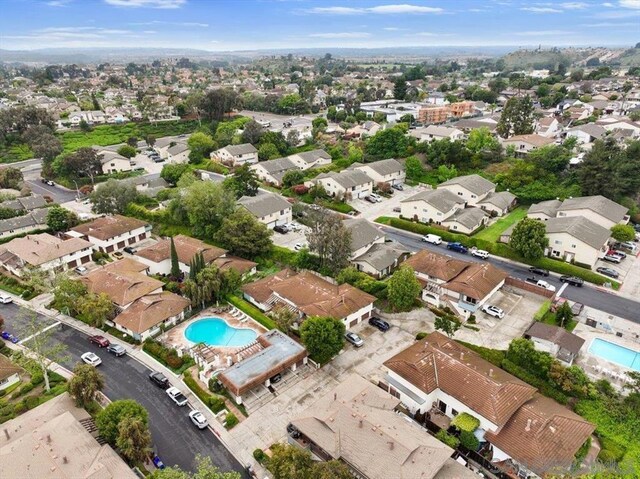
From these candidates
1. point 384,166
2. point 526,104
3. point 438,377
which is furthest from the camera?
point 526,104

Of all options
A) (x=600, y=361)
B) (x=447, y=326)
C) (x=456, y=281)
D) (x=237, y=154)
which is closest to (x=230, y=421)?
(x=447, y=326)

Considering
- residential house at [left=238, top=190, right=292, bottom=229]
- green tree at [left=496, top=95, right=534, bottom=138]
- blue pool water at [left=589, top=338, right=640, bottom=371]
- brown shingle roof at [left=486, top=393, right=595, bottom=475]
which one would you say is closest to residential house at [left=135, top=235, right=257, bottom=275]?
residential house at [left=238, top=190, right=292, bottom=229]

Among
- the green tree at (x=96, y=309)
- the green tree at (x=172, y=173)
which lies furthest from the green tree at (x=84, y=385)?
the green tree at (x=172, y=173)

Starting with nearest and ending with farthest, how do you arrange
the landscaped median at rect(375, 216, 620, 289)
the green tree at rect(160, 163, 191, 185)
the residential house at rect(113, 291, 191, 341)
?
the residential house at rect(113, 291, 191, 341) → the landscaped median at rect(375, 216, 620, 289) → the green tree at rect(160, 163, 191, 185)

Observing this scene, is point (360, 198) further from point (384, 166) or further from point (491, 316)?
point (491, 316)

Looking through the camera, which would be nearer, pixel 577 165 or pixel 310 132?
pixel 577 165

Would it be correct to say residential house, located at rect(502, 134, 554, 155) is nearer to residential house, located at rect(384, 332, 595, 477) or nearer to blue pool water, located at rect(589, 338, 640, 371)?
blue pool water, located at rect(589, 338, 640, 371)

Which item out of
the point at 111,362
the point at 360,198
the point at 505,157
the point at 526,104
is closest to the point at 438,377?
the point at 111,362

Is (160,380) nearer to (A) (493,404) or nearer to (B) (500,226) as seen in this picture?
(A) (493,404)
